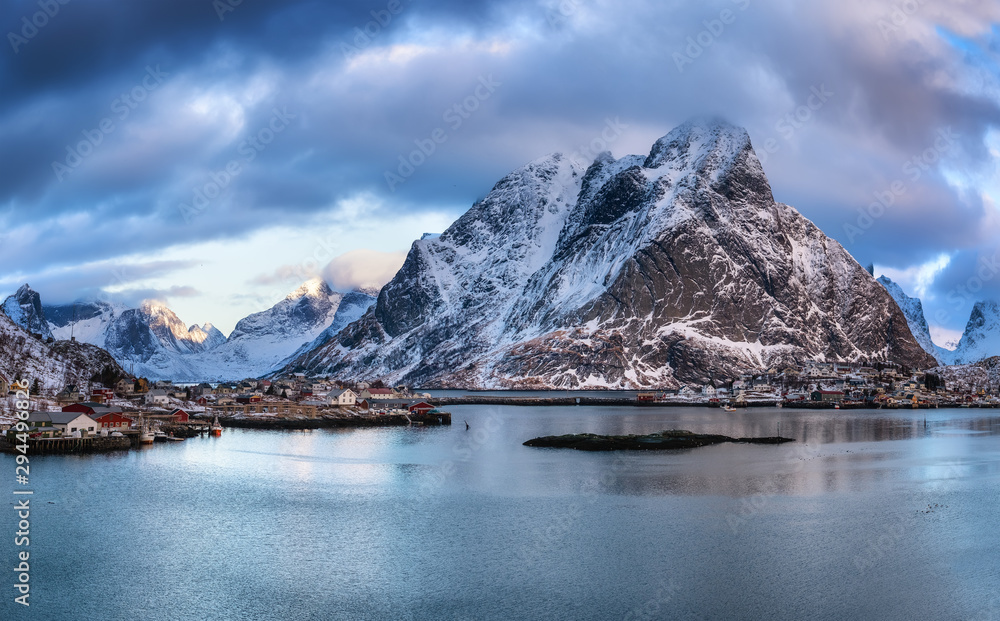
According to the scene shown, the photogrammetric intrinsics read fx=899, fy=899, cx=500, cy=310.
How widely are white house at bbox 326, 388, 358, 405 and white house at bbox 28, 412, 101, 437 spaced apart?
196 ft

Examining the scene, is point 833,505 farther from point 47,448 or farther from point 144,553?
point 47,448

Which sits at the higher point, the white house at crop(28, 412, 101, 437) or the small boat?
the white house at crop(28, 412, 101, 437)

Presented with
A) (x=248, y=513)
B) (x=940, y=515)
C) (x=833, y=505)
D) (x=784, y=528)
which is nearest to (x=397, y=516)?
(x=248, y=513)

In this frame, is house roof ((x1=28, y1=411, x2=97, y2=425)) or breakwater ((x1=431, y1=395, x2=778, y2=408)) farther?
breakwater ((x1=431, y1=395, x2=778, y2=408))

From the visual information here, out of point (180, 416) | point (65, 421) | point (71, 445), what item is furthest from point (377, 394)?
point (71, 445)

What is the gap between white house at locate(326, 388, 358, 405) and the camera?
484 feet

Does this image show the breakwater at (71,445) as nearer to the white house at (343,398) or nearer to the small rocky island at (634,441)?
the small rocky island at (634,441)

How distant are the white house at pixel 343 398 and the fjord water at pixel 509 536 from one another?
60.8 m

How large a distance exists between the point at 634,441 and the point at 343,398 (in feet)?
217

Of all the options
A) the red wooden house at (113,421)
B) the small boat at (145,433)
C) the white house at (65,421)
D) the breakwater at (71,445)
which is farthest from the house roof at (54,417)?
the small boat at (145,433)

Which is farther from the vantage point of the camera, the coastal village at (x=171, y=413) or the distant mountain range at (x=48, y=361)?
the distant mountain range at (x=48, y=361)

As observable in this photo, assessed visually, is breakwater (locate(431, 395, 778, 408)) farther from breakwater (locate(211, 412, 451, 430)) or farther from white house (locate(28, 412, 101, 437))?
white house (locate(28, 412, 101, 437))

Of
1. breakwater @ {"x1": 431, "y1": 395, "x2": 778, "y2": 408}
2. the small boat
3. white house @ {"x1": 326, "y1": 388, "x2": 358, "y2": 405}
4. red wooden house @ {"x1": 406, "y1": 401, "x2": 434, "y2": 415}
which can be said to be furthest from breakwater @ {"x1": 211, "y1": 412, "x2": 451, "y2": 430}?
breakwater @ {"x1": 431, "y1": 395, "x2": 778, "y2": 408}

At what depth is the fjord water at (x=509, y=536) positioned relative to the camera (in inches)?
1467
